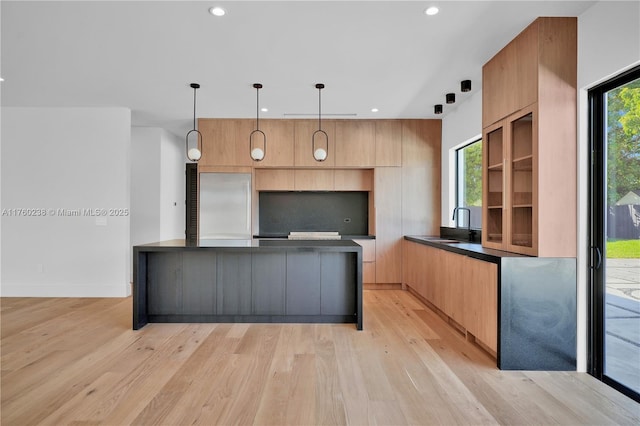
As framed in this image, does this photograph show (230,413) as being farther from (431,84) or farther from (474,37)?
(431,84)

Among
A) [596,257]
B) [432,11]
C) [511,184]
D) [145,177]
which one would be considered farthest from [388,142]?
[145,177]

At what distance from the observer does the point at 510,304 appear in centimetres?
264

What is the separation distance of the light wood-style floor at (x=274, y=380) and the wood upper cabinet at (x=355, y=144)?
268cm

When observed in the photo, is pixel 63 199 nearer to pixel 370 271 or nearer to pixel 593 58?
pixel 370 271

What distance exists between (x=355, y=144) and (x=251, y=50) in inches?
104

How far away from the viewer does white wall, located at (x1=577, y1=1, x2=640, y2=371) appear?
7.28ft

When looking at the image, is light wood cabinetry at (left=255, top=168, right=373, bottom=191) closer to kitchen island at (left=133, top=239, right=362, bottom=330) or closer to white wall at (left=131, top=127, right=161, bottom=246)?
white wall at (left=131, top=127, right=161, bottom=246)

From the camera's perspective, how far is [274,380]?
98.1 inches

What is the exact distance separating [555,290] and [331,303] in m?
2.03

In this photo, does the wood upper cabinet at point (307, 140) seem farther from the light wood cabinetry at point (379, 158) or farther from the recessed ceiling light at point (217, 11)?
the recessed ceiling light at point (217, 11)

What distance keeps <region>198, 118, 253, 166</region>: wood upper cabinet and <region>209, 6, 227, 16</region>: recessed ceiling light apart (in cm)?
293

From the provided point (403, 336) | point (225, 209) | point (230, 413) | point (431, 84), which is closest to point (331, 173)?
point (225, 209)

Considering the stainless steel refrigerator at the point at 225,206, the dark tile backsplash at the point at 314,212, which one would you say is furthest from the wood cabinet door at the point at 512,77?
the stainless steel refrigerator at the point at 225,206

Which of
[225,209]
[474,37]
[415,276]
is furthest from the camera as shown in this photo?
[225,209]
